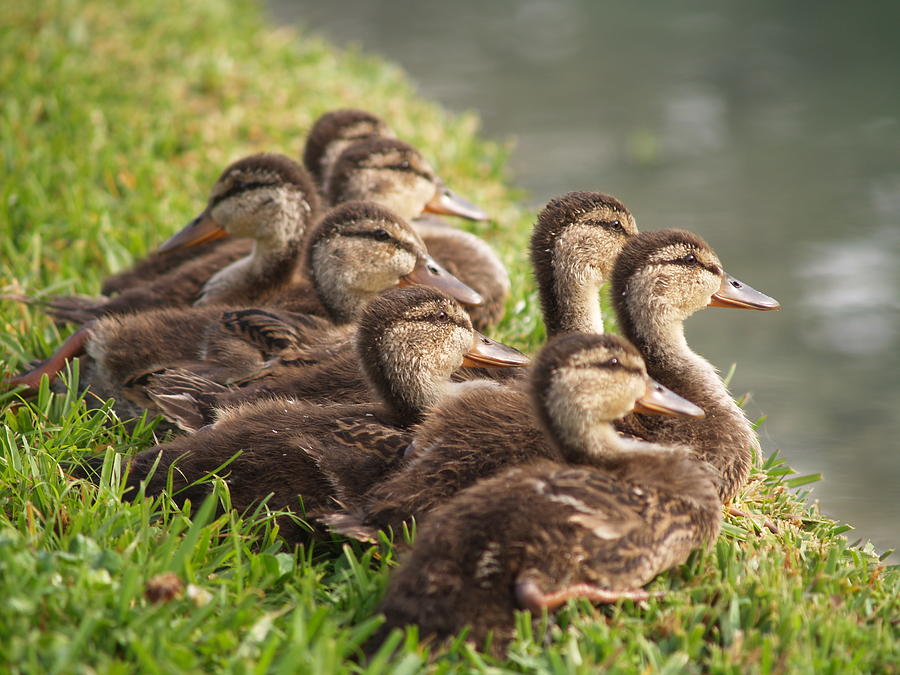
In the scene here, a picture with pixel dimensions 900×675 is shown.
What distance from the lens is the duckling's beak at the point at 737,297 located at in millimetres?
4500

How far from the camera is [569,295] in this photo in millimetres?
4562

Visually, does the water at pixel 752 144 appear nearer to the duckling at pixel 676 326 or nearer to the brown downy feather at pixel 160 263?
the duckling at pixel 676 326

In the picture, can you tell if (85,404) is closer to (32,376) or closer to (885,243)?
(32,376)

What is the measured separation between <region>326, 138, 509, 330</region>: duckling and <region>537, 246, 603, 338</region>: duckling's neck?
0.86m

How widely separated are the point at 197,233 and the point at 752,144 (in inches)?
226

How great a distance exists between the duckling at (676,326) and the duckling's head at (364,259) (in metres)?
0.92

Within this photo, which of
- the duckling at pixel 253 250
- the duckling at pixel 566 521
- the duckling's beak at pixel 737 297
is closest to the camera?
the duckling at pixel 566 521

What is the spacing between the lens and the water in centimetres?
597

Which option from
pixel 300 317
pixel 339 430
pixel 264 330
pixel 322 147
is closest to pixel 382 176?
pixel 322 147

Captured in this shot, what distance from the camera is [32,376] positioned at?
4.93m

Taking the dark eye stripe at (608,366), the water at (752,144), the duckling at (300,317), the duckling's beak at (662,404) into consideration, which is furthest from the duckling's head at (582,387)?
the water at (752,144)

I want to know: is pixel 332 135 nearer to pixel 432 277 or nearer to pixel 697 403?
pixel 432 277

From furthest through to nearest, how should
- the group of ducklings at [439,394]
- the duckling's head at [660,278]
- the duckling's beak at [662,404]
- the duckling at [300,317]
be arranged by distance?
the duckling at [300,317] < the duckling's head at [660,278] < the duckling's beak at [662,404] < the group of ducklings at [439,394]

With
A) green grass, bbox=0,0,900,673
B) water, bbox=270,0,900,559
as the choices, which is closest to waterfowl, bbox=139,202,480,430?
green grass, bbox=0,0,900,673
